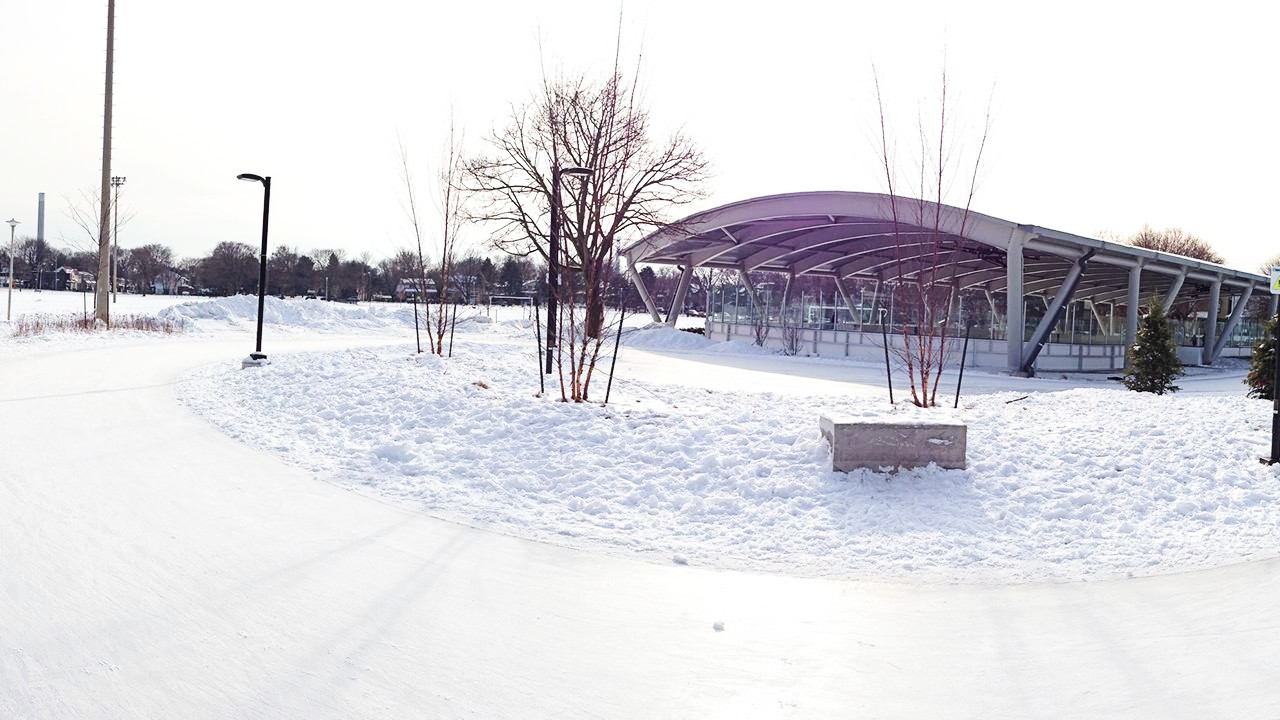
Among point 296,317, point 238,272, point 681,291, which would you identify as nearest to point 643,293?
point 681,291

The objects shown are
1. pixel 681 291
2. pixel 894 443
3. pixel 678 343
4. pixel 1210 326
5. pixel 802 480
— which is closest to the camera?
pixel 802 480

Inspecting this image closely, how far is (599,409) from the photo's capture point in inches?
393

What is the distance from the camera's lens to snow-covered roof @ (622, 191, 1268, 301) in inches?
963

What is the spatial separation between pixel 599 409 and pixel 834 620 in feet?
18.7

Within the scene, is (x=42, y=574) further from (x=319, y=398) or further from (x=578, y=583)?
(x=319, y=398)

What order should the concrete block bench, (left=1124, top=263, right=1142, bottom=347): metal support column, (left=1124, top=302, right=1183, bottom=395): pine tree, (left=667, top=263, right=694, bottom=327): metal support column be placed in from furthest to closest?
(left=667, top=263, right=694, bottom=327): metal support column → (left=1124, top=263, right=1142, bottom=347): metal support column → (left=1124, top=302, right=1183, bottom=395): pine tree → the concrete block bench

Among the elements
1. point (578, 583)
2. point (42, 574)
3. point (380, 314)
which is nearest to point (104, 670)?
point (42, 574)

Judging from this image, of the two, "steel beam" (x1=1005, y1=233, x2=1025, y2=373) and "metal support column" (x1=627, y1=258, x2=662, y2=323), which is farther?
"metal support column" (x1=627, y1=258, x2=662, y2=323)

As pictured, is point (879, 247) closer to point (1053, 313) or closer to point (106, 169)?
point (1053, 313)

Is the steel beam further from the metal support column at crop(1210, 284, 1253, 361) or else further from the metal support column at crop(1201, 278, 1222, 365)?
the metal support column at crop(1210, 284, 1253, 361)

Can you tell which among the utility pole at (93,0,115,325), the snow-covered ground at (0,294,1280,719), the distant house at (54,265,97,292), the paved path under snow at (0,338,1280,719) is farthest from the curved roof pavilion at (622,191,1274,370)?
the distant house at (54,265,97,292)

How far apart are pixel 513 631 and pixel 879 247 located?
1300 inches

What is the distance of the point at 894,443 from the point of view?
7.78 metres

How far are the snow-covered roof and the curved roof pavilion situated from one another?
0.04m
